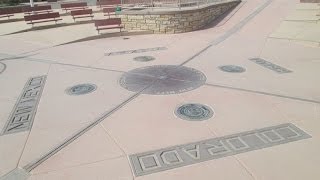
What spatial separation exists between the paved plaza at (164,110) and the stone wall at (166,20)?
7.78ft

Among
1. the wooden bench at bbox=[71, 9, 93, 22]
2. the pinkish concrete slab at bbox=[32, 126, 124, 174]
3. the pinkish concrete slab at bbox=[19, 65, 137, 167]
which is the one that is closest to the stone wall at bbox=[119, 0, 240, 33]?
the wooden bench at bbox=[71, 9, 93, 22]

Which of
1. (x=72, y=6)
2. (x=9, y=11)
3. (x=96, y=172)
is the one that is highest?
(x=72, y=6)

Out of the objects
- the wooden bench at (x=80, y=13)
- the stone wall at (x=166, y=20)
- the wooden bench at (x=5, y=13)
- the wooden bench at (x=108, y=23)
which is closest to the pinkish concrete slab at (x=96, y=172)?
the wooden bench at (x=108, y=23)

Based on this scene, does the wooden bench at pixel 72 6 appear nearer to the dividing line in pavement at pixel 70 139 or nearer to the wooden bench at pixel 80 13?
the wooden bench at pixel 80 13

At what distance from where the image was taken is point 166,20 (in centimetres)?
1270

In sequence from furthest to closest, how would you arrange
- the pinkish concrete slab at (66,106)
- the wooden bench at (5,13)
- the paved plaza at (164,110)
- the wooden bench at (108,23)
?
the wooden bench at (5,13) → the wooden bench at (108,23) → the pinkish concrete slab at (66,106) → the paved plaza at (164,110)

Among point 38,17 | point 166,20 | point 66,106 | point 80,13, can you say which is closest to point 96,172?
point 66,106

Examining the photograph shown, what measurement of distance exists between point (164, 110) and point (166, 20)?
8.08 meters

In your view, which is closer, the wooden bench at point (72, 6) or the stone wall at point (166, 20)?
the stone wall at point (166, 20)

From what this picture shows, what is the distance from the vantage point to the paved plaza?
3893 millimetres

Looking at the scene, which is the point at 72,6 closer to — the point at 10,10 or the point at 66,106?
the point at 10,10

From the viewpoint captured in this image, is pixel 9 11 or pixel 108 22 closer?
pixel 108 22

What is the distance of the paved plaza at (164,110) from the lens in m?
3.89

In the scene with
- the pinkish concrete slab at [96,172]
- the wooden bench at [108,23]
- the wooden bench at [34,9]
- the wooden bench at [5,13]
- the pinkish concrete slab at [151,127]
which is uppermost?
the wooden bench at [34,9]
